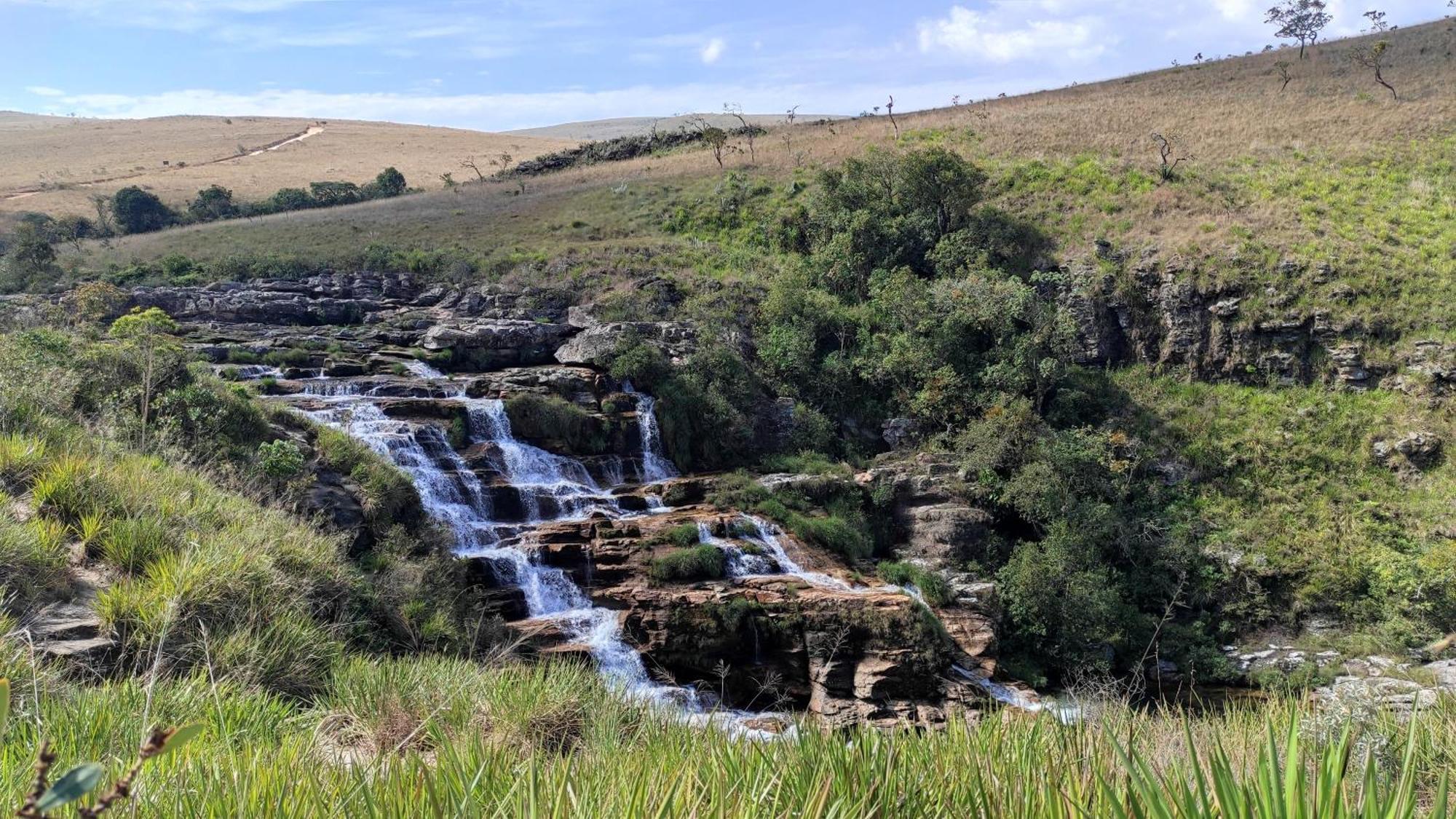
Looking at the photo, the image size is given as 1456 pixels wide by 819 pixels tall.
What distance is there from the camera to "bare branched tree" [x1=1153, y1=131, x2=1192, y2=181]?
3097 cm

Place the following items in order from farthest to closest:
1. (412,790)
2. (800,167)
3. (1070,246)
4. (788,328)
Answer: (800,167), (1070,246), (788,328), (412,790)

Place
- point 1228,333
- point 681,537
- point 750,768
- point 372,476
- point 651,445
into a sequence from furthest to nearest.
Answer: point 1228,333, point 651,445, point 681,537, point 372,476, point 750,768

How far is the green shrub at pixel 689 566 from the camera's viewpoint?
48.7 feet

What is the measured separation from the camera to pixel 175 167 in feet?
197

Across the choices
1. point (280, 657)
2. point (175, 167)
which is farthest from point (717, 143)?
point (175, 167)

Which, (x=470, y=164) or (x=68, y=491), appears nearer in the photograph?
(x=68, y=491)

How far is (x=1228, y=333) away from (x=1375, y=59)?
25.0 metres

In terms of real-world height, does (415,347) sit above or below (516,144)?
below

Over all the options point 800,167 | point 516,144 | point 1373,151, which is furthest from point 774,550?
point 516,144

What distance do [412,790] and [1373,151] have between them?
4005cm

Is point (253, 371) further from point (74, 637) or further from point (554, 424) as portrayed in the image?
point (74, 637)

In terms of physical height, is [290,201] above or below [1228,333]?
above

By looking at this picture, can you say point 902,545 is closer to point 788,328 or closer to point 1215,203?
point 788,328

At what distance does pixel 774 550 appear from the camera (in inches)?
651
